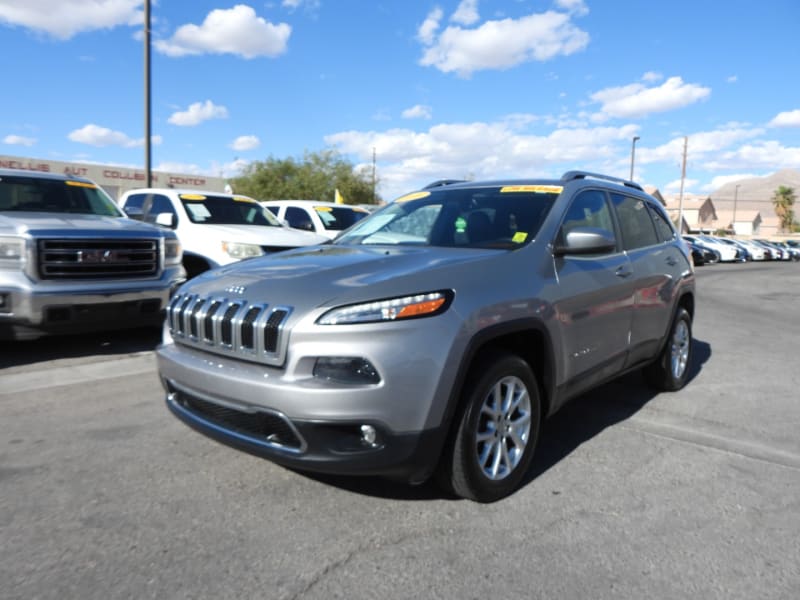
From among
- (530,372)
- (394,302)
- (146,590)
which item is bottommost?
(146,590)

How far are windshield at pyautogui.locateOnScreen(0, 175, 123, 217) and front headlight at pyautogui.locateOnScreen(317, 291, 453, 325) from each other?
18.2 feet

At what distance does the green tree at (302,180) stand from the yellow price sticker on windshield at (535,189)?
43.3m

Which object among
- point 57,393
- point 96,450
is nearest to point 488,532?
point 96,450

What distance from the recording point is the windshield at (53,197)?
6.82 metres

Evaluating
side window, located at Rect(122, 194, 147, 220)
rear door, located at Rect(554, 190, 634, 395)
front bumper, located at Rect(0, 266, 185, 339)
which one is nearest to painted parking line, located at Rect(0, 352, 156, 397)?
front bumper, located at Rect(0, 266, 185, 339)

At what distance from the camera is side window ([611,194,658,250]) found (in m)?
4.64

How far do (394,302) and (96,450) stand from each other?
2.23m

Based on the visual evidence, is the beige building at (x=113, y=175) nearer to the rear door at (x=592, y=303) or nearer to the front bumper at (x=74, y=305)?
the front bumper at (x=74, y=305)

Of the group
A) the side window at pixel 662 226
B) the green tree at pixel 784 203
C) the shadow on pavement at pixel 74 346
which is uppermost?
the green tree at pixel 784 203

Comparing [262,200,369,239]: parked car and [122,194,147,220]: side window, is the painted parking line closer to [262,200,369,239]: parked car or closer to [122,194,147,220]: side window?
[122,194,147,220]: side window

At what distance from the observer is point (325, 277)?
2.98 metres

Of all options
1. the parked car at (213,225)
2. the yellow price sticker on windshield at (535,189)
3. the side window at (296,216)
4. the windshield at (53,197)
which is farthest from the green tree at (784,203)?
the yellow price sticker on windshield at (535,189)

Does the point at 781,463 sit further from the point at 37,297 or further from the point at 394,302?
the point at 37,297

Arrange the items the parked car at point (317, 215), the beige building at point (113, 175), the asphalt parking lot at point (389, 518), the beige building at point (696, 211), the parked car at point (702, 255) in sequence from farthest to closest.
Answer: the beige building at point (696, 211) < the beige building at point (113, 175) < the parked car at point (702, 255) < the parked car at point (317, 215) < the asphalt parking lot at point (389, 518)
